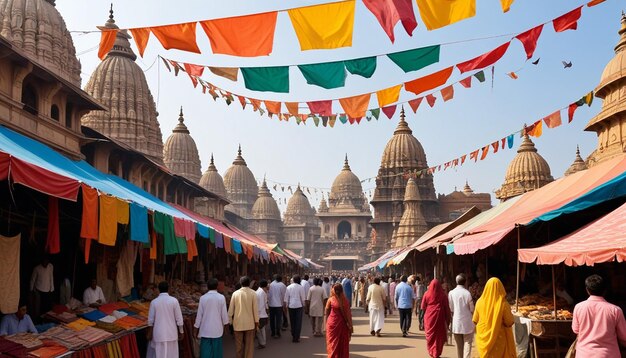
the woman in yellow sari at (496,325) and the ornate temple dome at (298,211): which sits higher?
the ornate temple dome at (298,211)

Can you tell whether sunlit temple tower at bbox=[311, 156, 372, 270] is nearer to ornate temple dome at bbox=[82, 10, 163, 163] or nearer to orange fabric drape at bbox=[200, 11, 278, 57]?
ornate temple dome at bbox=[82, 10, 163, 163]

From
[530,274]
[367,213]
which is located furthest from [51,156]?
[367,213]

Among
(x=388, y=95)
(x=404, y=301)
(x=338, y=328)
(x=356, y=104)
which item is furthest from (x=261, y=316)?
(x=388, y=95)

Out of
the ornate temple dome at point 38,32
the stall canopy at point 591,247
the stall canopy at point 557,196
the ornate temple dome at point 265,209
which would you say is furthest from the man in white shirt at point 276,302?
the ornate temple dome at point 265,209

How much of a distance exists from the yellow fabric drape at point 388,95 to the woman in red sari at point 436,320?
4606 millimetres

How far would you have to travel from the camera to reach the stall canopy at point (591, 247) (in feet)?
20.8

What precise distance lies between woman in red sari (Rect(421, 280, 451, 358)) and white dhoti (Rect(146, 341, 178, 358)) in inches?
174

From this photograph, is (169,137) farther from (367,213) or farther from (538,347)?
(538,347)

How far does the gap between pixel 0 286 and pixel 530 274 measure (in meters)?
10.3

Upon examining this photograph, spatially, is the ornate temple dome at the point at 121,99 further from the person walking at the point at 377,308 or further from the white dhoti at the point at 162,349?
the white dhoti at the point at 162,349

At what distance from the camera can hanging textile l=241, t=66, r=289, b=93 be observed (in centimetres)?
1089

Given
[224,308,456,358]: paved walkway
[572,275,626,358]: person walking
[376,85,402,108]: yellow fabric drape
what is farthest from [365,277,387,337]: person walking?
[572,275,626,358]: person walking

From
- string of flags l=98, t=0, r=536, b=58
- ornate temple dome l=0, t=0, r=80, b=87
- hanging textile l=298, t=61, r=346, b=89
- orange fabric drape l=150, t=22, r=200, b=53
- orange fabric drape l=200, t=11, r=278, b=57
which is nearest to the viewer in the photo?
string of flags l=98, t=0, r=536, b=58

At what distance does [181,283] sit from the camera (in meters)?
15.5
